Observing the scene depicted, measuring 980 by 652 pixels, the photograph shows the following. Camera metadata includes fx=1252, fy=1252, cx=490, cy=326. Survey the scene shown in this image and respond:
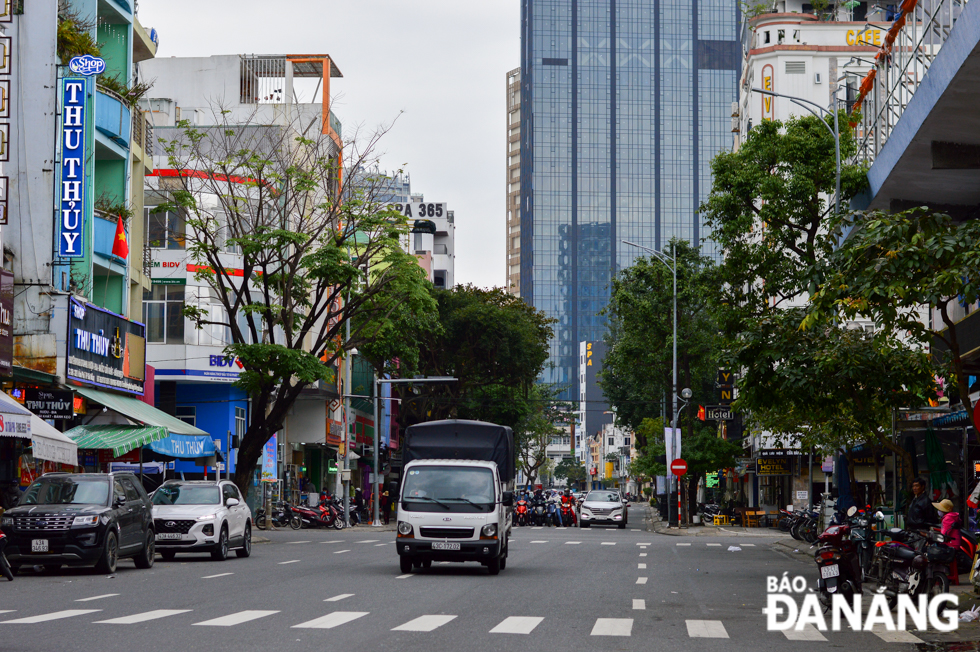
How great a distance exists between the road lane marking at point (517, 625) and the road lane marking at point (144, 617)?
358cm

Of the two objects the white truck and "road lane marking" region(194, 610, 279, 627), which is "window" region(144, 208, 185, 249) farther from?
"road lane marking" region(194, 610, 279, 627)

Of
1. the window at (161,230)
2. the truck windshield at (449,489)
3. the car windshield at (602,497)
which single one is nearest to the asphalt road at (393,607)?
the truck windshield at (449,489)

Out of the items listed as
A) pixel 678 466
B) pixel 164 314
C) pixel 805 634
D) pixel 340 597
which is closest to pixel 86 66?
pixel 164 314

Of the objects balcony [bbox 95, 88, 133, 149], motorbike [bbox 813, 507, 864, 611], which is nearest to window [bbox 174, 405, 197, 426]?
balcony [bbox 95, 88, 133, 149]

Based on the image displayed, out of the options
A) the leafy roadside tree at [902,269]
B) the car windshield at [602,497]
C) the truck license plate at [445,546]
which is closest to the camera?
the leafy roadside tree at [902,269]

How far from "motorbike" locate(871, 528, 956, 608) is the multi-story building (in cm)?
17533

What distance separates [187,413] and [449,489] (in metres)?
28.5

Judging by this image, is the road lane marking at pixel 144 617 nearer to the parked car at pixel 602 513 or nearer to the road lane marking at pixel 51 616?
the road lane marking at pixel 51 616

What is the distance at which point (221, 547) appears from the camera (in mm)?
25047

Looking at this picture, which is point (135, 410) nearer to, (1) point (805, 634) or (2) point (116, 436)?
(2) point (116, 436)

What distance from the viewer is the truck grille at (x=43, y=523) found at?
64.3 feet

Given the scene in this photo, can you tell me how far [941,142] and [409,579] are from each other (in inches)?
411

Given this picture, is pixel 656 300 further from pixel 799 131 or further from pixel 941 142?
pixel 941 142

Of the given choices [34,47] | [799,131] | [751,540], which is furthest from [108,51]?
[751,540]
